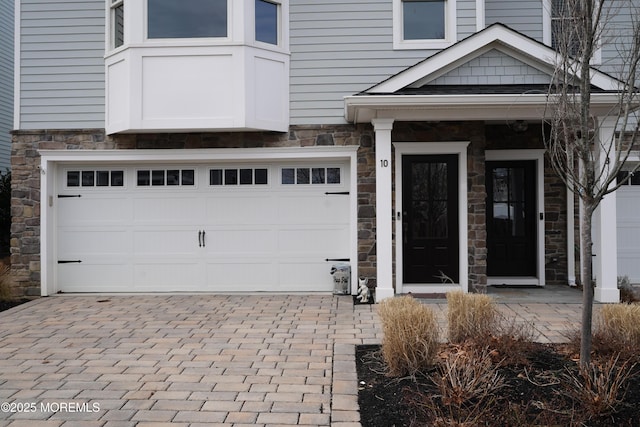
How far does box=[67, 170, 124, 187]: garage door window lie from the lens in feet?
27.9

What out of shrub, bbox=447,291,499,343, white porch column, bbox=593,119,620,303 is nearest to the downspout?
white porch column, bbox=593,119,620,303

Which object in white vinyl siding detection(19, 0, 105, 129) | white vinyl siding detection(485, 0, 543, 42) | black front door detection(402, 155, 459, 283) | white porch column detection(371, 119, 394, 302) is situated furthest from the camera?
white vinyl siding detection(485, 0, 543, 42)

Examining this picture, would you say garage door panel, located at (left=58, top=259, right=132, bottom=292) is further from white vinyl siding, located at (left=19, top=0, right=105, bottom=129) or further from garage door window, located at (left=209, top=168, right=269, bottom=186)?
white vinyl siding, located at (left=19, top=0, right=105, bottom=129)

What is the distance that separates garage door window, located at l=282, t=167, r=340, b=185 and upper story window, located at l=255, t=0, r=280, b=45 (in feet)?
6.93

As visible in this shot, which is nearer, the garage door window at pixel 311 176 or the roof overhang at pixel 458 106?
the roof overhang at pixel 458 106

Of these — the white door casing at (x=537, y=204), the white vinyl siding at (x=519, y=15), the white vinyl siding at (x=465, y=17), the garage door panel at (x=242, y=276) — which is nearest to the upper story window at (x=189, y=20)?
the white vinyl siding at (x=465, y=17)

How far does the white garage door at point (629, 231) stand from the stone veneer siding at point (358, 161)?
0.96m

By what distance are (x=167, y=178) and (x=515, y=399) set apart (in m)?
6.60

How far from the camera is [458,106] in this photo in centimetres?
685

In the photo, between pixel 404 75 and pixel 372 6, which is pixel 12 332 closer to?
pixel 404 75

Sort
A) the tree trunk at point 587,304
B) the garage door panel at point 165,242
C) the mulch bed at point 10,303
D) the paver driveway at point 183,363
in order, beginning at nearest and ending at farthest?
the paver driveway at point 183,363
the tree trunk at point 587,304
the mulch bed at point 10,303
the garage door panel at point 165,242

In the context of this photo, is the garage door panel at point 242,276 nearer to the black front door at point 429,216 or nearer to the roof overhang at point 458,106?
the black front door at point 429,216

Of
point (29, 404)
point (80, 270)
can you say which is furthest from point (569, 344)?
point (80, 270)

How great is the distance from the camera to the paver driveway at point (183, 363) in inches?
137
